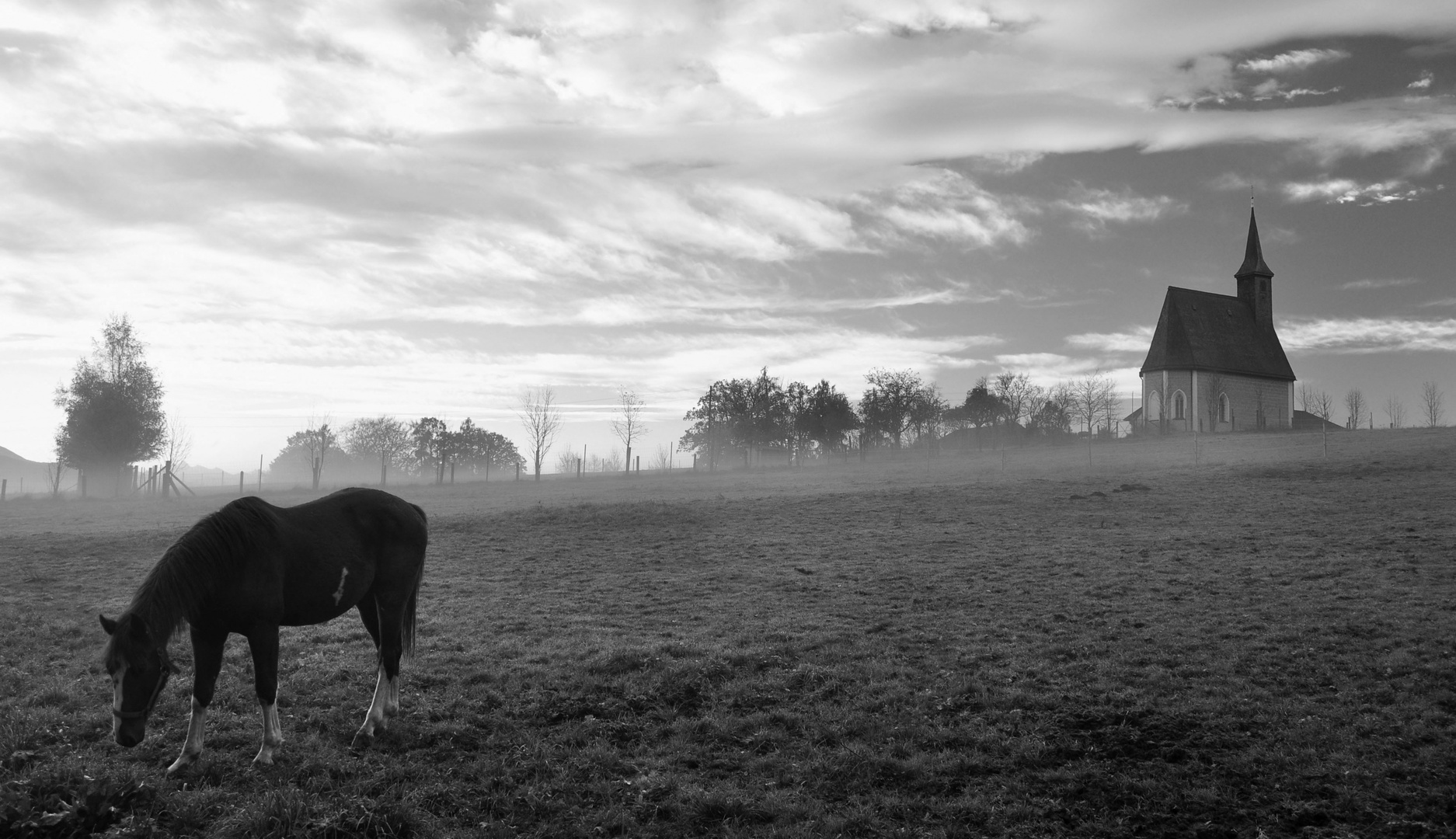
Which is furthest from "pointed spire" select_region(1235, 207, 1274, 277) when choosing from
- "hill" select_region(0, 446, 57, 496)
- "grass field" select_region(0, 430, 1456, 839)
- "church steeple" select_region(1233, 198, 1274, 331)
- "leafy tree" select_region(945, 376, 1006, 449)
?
"hill" select_region(0, 446, 57, 496)

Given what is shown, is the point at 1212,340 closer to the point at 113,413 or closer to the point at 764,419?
the point at 764,419

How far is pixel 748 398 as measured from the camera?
72.7 m

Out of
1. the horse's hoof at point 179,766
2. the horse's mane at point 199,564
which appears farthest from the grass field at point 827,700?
the horse's mane at point 199,564

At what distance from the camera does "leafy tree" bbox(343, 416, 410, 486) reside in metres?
84.1

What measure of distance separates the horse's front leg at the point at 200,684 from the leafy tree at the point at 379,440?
7772 centimetres

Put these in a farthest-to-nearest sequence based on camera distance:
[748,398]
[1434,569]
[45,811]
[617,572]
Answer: [748,398] < [617,572] < [1434,569] < [45,811]

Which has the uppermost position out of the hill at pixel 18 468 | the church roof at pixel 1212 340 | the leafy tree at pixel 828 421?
the church roof at pixel 1212 340

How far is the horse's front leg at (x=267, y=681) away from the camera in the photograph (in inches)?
268

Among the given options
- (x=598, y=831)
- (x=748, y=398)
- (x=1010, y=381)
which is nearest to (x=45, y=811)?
(x=598, y=831)

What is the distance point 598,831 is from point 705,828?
0.76 metres

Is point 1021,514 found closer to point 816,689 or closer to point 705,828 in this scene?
point 816,689

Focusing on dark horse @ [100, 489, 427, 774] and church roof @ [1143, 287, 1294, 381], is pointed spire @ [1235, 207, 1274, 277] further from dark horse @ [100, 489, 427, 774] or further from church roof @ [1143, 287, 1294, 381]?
dark horse @ [100, 489, 427, 774]

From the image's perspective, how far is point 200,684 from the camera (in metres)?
6.75

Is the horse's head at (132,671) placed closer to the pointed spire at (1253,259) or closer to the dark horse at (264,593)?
the dark horse at (264,593)
